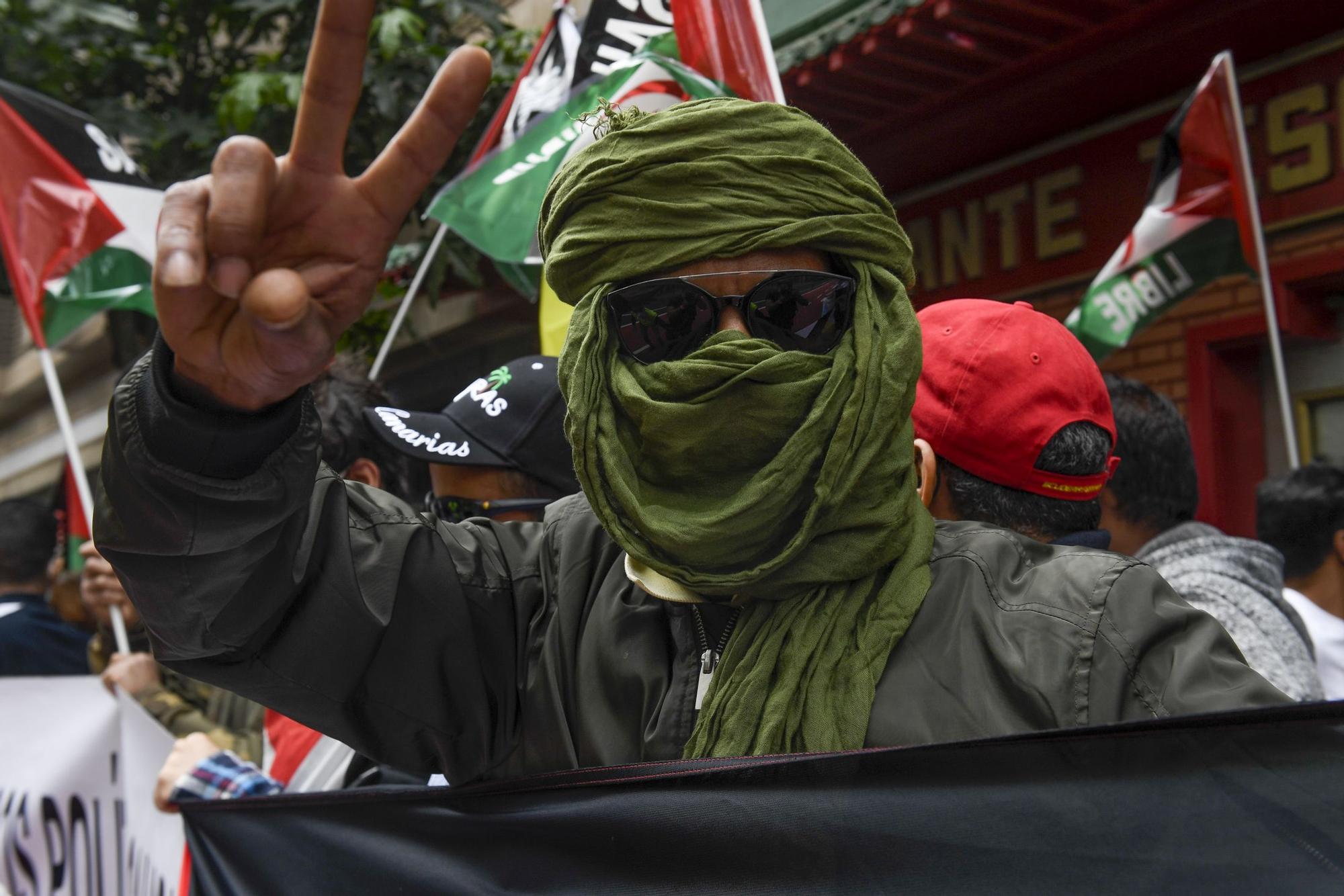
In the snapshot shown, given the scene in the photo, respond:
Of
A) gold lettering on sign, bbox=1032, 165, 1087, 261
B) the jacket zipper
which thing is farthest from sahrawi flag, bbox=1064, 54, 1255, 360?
the jacket zipper

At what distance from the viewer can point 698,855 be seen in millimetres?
1400

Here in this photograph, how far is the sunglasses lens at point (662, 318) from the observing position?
162 cm

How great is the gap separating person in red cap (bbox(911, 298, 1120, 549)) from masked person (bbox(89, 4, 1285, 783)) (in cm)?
40

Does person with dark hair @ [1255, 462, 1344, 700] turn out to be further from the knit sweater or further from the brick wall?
the brick wall

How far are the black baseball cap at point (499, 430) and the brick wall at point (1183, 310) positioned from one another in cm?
381

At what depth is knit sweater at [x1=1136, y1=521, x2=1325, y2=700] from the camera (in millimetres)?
2838

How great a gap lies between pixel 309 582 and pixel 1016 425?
1118 mm

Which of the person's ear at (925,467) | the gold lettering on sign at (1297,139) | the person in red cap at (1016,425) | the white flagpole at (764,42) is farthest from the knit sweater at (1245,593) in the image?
the gold lettering on sign at (1297,139)

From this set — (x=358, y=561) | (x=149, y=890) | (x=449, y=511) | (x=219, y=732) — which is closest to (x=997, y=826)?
(x=358, y=561)

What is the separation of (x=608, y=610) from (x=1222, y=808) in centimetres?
77

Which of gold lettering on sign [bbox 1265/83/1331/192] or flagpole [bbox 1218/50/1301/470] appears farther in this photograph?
gold lettering on sign [bbox 1265/83/1331/192]

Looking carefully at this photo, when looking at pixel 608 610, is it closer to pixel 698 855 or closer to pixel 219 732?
pixel 698 855

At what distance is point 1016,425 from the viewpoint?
2.03 meters

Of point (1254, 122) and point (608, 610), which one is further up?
point (1254, 122)
